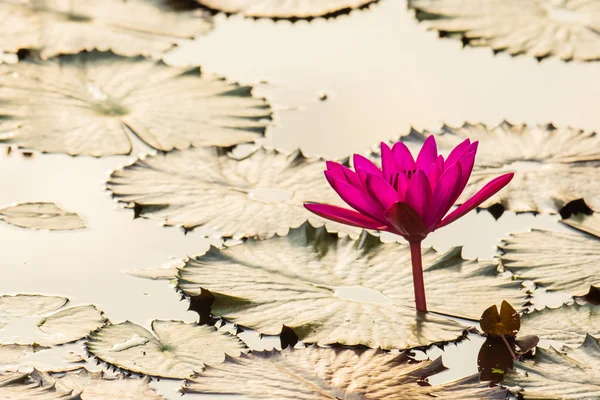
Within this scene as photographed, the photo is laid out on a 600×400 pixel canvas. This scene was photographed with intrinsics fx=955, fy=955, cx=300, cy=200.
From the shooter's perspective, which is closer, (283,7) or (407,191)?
(407,191)

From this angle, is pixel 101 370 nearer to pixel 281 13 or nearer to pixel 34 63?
pixel 34 63

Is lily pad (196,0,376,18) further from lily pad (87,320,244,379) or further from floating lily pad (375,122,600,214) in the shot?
lily pad (87,320,244,379)

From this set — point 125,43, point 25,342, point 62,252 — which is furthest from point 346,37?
point 25,342

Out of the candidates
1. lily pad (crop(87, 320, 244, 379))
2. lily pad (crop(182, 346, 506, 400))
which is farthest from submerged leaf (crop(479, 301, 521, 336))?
lily pad (crop(87, 320, 244, 379))

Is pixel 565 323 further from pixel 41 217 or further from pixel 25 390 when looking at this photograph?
pixel 41 217

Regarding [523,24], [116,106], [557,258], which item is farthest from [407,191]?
[523,24]
